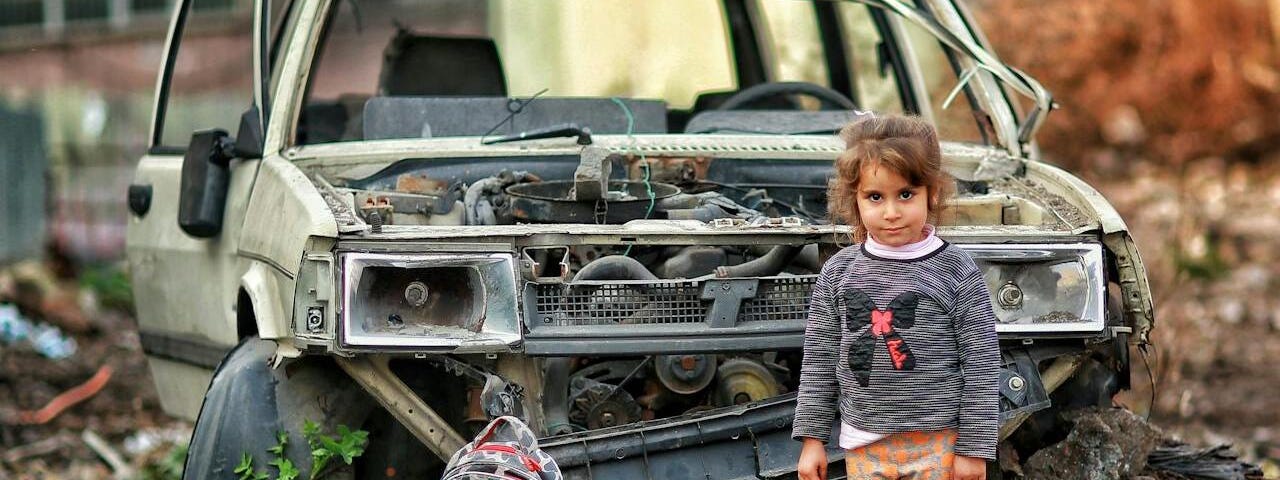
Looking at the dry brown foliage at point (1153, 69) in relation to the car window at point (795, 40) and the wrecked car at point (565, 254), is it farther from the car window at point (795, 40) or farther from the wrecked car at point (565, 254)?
the wrecked car at point (565, 254)

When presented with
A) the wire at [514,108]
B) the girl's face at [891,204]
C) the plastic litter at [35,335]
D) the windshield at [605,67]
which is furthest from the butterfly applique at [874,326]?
the plastic litter at [35,335]

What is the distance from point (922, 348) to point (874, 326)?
0.35 feet

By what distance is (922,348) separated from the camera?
3289mm

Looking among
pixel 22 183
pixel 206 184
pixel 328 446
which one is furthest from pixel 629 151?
pixel 22 183

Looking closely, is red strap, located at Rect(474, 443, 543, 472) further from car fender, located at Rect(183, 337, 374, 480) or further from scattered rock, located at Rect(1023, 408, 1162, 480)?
scattered rock, located at Rect(1023, 408, 1162, 480)

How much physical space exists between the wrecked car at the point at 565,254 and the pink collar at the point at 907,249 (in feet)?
1.60

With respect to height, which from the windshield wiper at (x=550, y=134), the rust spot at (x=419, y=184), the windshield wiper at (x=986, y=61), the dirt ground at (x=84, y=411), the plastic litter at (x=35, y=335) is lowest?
the dirt ground at (x=84, y=411)

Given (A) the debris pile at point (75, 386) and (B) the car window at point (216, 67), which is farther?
(B) the car window at point (216, 67)

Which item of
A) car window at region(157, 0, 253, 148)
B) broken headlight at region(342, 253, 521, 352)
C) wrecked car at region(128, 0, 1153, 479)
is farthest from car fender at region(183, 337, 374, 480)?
car window at region(157, 0, 253, 148)

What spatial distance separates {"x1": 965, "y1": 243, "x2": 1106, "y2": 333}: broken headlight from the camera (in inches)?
150

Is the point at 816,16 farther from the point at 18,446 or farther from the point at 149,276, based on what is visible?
the point at 18,446

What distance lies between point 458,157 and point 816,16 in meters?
2.16

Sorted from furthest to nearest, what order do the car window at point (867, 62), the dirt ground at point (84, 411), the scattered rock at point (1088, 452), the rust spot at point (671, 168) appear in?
the dirt ground at point (84, 411)
the car window at point (867, 62)
the rust spot at point (671, 168)
the scattered rock at point (1088, 452)

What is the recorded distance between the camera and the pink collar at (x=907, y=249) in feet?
11.0
